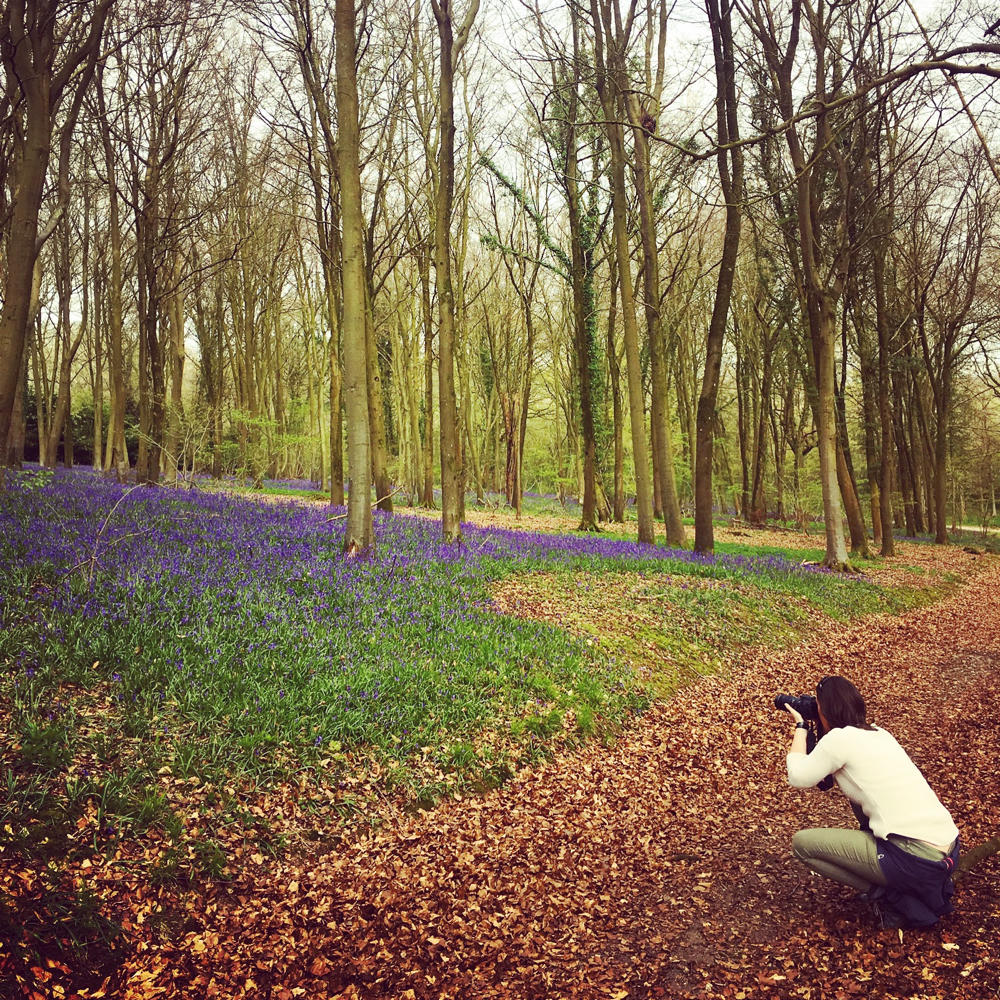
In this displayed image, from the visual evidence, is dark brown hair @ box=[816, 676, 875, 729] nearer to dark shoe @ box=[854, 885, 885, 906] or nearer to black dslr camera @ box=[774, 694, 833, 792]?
black dslr camera @ box=[774, 694, 833, 792]

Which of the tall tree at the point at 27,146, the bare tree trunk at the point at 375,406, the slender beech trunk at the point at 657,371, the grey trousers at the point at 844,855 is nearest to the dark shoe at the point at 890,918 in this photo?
the grey trousers at the point at 844,855

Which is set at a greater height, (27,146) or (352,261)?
(27,146)

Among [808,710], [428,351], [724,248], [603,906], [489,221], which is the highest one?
[489,221]

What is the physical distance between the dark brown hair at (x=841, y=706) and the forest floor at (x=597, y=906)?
1.10 meters

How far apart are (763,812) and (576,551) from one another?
7.69 meters

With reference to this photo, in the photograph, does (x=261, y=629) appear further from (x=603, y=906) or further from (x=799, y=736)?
(x=799, y=736)

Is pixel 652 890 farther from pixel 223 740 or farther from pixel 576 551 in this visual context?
pixel 576 551

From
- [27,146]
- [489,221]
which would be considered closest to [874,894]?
[27,146]

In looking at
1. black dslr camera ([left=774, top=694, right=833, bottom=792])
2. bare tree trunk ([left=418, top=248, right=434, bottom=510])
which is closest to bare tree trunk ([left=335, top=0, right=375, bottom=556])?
black dslr camera ([left=774, top=694, right=833, bottom=792])

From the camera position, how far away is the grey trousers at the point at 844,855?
3396 mm

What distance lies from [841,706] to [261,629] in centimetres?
486

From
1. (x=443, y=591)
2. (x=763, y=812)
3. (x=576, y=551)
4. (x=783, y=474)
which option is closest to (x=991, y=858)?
(x=763, y=812)

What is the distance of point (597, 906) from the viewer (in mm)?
3979

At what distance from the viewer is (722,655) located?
30.1 ft
